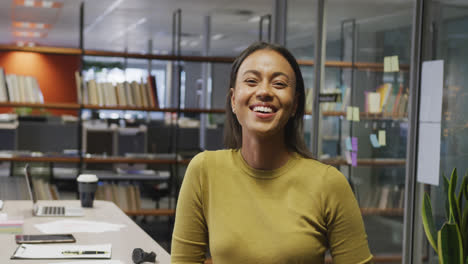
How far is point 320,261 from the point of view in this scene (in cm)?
132

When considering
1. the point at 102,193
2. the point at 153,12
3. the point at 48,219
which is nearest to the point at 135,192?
the point at 102,193

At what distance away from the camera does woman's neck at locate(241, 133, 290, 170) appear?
4.47 ft

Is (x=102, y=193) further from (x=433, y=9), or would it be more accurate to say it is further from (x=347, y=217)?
(x=347, y=217)

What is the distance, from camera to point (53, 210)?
10.4 ft

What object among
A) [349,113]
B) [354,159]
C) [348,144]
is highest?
[349,113]

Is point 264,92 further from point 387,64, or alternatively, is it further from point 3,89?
point 3,89

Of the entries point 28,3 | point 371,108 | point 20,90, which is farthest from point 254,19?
point 371,108

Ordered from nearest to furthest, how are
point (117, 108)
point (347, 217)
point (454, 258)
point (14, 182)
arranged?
point (347, 217) < point (454, 258) < point (14, 182) < point (117, 108)

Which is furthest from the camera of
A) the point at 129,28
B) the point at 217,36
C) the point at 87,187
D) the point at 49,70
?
the point at 49,70

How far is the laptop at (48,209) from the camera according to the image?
3.07 meters

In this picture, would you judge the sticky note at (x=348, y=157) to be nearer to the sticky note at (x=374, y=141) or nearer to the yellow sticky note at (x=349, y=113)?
the yellow sticky note at (x=349, y=113)

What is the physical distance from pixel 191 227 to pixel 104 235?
4.38 feet

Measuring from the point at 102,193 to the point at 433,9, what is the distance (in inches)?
129

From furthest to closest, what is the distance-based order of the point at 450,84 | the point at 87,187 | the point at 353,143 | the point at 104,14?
the point at 104,14 < the point at 353,143 < the point at 87,187 < the point at 450,84
